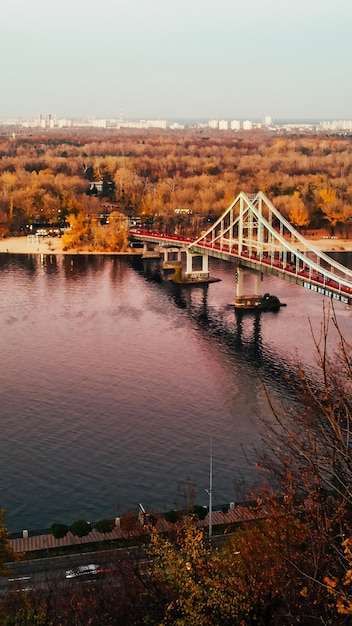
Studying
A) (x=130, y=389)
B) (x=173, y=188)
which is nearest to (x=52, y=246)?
(x=173, y=188)

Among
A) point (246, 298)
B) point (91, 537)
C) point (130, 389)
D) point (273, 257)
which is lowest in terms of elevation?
point (91, 537)

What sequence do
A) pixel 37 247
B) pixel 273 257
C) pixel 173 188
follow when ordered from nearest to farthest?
pixel 273 257
pixel 37 247
pixel 173 188

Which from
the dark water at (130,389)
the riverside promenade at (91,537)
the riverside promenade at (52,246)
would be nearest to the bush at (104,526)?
the riverside promenade at (91,537)

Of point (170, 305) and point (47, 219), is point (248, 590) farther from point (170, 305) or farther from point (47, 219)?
point (47, 219)

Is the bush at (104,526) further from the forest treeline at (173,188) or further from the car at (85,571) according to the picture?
the forest treeline at (173,188)

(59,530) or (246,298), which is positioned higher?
(246,298)

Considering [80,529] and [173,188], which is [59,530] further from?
[173,188]

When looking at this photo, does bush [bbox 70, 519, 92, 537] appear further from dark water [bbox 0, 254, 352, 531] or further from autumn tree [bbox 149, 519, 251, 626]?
autumn tree [bbox 149, 519, 251, 626]
